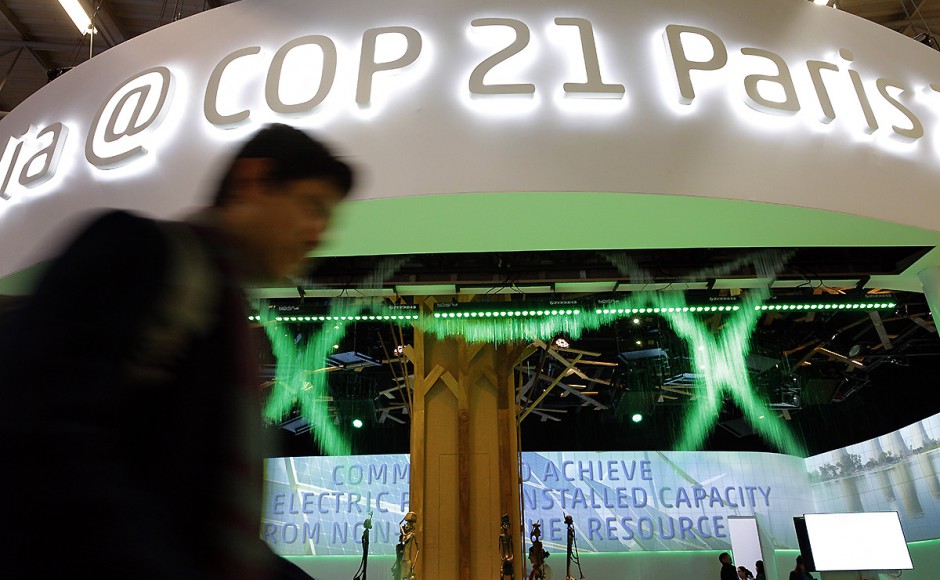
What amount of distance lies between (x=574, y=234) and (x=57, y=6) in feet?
22.0

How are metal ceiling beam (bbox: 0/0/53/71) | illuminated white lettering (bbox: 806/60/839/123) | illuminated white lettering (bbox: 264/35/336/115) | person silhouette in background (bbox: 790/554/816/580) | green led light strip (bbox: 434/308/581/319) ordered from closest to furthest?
illuminated white lettering (bbox: 264/35/336/115) → illuminated white lettering (bbox: 806/60/839/123) → green led light strip (bbox: 434/308/581/319) → metal ceiling beam (bbox: 0/0/53/71) → person silhouette in background (bbox: 790/554/816/580)

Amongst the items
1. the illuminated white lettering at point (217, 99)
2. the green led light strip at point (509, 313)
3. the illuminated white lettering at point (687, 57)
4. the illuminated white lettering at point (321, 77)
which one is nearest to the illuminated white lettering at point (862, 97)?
the illuminated white lettering at point (687, 57)

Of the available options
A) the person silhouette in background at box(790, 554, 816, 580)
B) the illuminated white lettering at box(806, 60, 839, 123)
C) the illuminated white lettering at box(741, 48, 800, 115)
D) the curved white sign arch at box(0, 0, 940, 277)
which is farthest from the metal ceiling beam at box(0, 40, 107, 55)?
the person silhouette in background at box(790, 554, 816, 580)

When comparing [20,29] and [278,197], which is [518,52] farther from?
[20,29]

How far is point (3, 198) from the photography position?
3.21 metres

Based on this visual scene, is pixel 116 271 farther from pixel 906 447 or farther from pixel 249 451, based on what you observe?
pixel 906 447

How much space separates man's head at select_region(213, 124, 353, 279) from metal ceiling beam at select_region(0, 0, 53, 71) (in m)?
7.86

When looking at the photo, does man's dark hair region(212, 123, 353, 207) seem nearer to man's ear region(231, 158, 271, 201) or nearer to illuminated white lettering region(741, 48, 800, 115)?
man's ear region(231, 158, 271, 201)

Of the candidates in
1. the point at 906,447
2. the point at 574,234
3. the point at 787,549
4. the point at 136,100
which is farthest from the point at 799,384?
the point at 136,100

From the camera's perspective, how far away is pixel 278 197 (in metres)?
0.83

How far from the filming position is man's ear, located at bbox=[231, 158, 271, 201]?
0.81 meters

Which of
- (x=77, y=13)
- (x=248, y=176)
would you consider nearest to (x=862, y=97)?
(x=248, y=176)

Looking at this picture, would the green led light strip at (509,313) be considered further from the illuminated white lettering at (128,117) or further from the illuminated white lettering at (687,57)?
the illuminated white lettering at (128,117)

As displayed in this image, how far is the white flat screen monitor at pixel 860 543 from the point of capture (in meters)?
6.61
